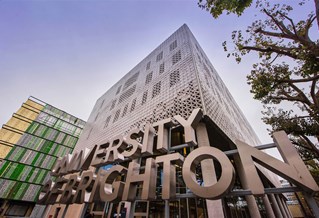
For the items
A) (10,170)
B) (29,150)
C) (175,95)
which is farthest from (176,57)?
(10,170)

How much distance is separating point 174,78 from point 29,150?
24422mm

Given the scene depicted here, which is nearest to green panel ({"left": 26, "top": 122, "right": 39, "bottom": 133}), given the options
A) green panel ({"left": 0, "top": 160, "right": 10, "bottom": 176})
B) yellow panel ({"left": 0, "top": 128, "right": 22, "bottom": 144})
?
yellow panel ({"left": 0, "top": 128, "right": 22, "bottom": 144})

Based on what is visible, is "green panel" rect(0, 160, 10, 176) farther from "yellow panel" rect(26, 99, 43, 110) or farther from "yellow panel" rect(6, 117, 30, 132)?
"yellow panel" rect(26, 99, 43, 110)

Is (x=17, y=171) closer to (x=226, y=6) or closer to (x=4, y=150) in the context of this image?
(x=4, y=150)

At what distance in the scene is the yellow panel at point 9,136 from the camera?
20688 millimetres

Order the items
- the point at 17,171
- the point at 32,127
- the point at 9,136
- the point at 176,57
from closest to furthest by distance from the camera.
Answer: the point at 176,57 → the point at 17,171 → the point at 9,136 → the point at 32,127

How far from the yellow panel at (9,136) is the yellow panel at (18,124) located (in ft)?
3.22

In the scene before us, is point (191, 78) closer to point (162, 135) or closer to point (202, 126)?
point (202, 126)

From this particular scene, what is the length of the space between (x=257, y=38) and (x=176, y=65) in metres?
5.85

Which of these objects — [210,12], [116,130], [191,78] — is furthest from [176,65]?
[116,130]

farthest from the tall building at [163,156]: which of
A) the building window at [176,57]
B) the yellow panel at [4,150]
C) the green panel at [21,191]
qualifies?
the yellow panel at [4,150]

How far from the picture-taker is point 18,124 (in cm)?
2245

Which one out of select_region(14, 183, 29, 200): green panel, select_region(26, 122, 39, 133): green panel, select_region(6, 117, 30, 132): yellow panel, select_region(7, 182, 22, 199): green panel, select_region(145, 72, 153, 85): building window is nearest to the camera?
select_region(145, 72, 153, 85): building window

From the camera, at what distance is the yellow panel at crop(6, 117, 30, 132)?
22031 millimetres
